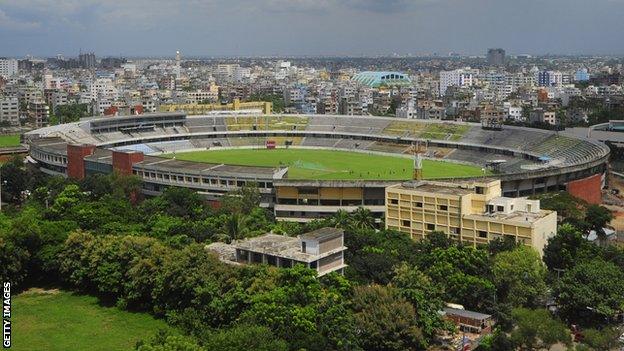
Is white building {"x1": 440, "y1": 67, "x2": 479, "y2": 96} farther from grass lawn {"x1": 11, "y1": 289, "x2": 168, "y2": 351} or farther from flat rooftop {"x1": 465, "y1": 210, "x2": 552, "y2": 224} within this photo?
grass lawn {"x1": 11, "y1": 289, "x2": 168, "y2": 351}

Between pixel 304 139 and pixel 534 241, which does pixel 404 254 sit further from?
pixel 304 139

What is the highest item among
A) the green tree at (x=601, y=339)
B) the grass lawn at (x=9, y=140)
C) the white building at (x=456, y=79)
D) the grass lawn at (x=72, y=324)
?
the white building at (x=456, y=79)

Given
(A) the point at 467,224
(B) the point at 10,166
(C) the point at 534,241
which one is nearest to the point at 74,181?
(B) the point at 10,166

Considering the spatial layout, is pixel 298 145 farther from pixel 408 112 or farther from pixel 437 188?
pixel 437 188

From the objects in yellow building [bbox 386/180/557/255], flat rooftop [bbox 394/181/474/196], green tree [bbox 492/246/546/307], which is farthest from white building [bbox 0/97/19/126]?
green tree [bbox 492/246/546/307]

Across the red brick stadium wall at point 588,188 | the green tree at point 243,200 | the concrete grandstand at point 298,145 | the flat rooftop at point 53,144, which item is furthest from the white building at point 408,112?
the green tree at point 243,200

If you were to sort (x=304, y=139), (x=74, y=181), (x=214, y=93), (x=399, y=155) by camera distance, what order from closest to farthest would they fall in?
(x=74, y=181) < (x=399, y=155) < (x=304, y=139) < (x=214, y=93)

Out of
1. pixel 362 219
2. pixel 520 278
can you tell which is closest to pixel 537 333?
pixel 520 278

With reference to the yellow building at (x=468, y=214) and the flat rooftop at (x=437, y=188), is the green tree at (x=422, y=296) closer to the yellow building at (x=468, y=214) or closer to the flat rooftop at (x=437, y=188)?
the yellow building at (x=468, y=214)
